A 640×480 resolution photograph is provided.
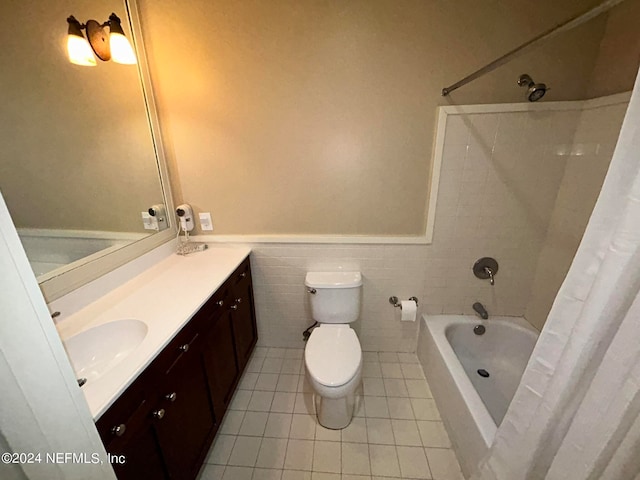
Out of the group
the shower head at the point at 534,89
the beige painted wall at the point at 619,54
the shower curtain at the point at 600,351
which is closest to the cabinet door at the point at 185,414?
the shower curtain at the point at 600,351

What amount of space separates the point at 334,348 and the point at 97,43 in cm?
195

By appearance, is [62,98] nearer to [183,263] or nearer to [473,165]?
[183,263]

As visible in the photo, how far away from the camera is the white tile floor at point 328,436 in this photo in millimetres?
1237

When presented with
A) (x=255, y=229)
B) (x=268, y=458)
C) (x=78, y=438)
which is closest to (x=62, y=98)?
Answer: (x=255, y=229)

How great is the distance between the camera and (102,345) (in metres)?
1.00

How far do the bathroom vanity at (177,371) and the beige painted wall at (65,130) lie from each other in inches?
17.1

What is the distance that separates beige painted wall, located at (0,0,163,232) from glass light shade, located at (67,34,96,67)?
0.02m

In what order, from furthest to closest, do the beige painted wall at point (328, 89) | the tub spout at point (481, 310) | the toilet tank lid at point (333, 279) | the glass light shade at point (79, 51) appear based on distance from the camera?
1. the tub spout at point (481, 310)
2. the toilet tank lid at point (333, 279)
3. the beige painted wall at point (328, 89)
4. the glass light shade at point (79, 51)

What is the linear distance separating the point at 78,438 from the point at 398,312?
68.9 inches

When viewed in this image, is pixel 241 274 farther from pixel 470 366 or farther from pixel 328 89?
pixel 470 366

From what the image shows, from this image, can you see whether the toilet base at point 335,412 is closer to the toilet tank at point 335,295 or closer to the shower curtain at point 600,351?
the toilet tank at point 335,295

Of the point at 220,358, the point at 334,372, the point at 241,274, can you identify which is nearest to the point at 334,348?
the point at 334,372

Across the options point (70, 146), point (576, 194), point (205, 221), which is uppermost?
point (70, 146)

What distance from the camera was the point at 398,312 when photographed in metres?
1.86
